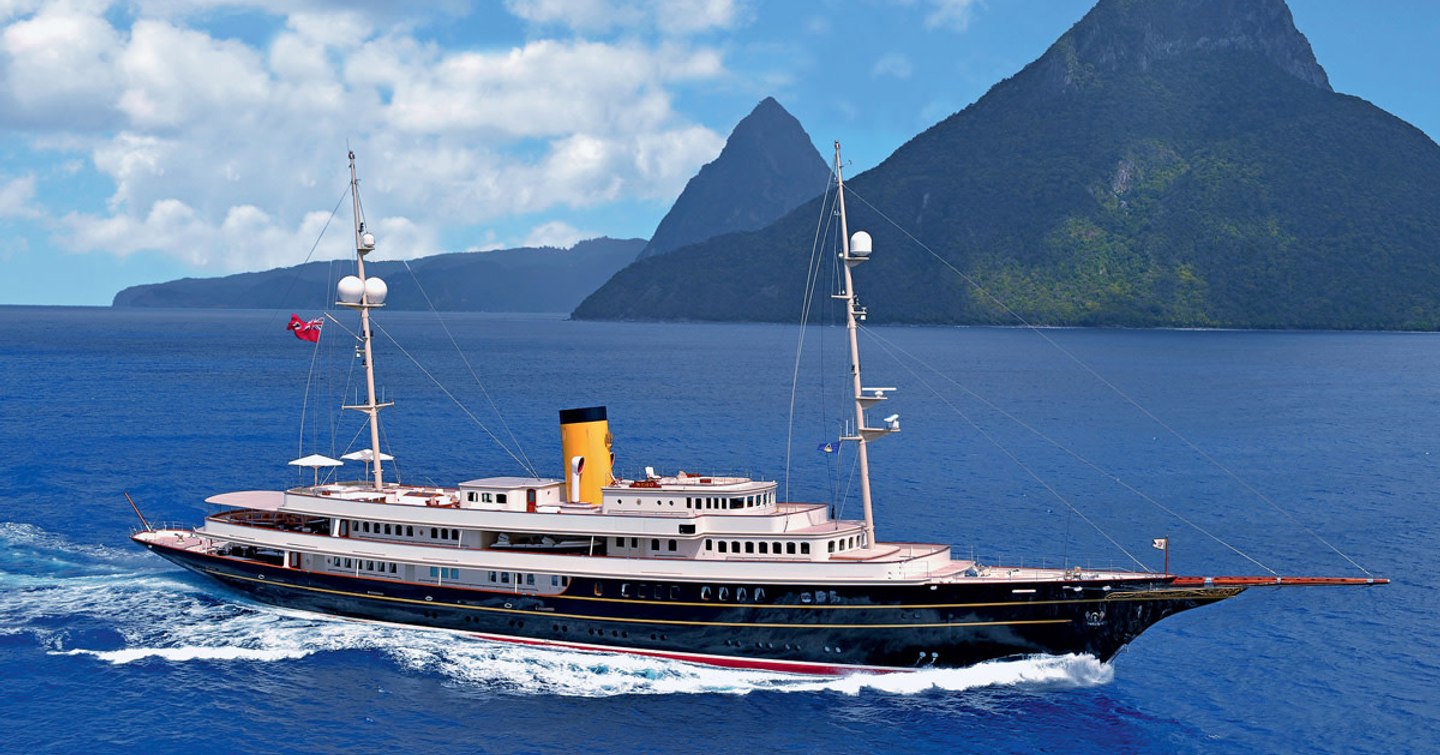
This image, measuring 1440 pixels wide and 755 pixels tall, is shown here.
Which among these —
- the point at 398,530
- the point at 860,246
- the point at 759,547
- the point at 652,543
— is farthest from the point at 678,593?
the point at 860,246

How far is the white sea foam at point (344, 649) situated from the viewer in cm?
3400

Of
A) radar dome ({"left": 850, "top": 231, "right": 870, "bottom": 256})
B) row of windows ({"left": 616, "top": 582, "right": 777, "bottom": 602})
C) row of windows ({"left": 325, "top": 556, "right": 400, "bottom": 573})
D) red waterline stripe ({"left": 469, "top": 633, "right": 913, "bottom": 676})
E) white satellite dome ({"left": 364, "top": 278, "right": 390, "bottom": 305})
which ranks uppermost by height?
radar dome ({"left": 850, "top": 231, "right": 870, "bottom": 256})

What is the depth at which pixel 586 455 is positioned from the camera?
129 feet

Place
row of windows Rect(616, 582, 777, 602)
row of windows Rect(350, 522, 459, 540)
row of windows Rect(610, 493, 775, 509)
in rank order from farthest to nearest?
row of windows Rect(350, 522, 459, 540), row of windows Rect(610, 493, 775, 509), row of windows Rect(616, 582, 777, 602)

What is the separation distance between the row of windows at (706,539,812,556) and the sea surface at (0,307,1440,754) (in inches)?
141

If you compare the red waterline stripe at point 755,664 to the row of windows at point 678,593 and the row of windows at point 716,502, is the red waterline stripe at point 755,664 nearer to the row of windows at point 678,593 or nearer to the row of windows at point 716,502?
the row of windows at point 678,593

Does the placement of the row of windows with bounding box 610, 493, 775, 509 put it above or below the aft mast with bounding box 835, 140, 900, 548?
below

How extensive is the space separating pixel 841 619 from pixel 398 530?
1495cm

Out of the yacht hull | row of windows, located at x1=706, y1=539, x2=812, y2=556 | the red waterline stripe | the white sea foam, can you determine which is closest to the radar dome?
row of windows, located at x1=706, y1=539, x2=812, y2=556

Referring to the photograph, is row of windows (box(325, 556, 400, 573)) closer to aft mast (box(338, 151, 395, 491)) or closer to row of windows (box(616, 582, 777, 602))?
aft mast (box(338, 151, 395, 491))

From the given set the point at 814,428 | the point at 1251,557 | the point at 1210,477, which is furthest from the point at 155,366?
the point at 1251,557

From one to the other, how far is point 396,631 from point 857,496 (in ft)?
88.3

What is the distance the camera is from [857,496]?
194ft

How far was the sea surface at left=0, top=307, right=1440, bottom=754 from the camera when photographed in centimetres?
3119
